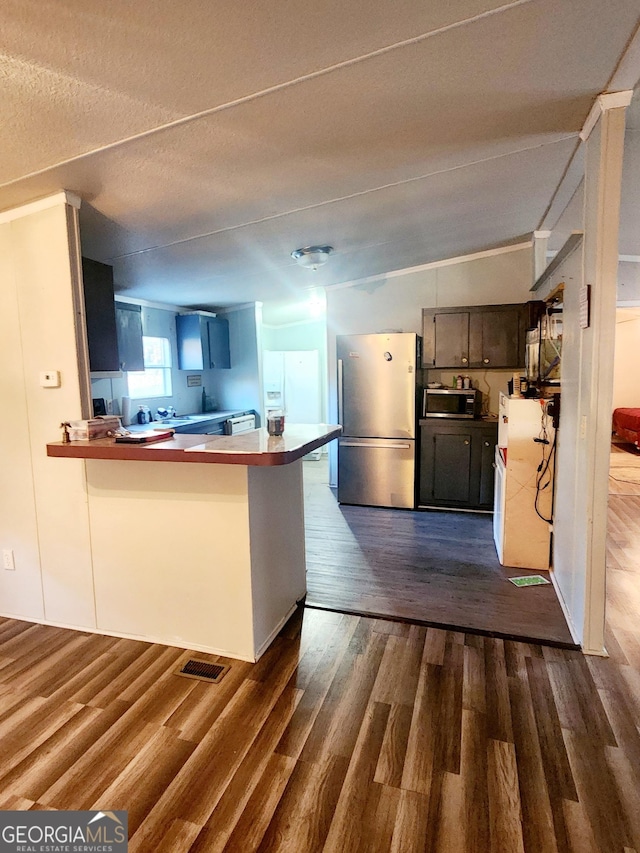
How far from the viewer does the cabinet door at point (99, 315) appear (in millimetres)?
2557

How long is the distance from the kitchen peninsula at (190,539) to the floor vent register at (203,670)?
0.28 feet

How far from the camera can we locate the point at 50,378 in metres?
2.32

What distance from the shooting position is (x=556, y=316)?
306 centimetres

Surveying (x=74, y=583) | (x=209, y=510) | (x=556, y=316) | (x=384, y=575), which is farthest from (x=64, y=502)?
(x=556, y=316)

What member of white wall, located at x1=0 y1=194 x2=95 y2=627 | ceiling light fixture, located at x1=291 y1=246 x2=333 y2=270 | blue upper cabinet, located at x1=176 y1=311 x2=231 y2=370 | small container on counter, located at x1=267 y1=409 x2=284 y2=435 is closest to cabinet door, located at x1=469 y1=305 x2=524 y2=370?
ceiling light fixture, located at x1=291 y1=246 x2=333 y2=270

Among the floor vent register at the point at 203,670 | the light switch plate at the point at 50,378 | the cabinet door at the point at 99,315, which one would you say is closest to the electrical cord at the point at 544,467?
the floor vent register at the point at 203,670

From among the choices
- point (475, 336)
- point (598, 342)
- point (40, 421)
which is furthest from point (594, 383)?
point (40, 421)

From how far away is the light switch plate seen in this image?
231 cm

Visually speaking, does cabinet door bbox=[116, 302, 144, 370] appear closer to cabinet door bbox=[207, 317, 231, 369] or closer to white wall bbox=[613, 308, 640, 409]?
cabinet door bbox=[207, 317, 231, 369]

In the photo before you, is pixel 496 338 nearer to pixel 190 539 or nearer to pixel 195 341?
pixel 195 341

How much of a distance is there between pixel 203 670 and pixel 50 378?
1.65 meters

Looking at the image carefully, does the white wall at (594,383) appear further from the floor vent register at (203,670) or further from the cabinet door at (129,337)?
the cabinet door at (129,337)

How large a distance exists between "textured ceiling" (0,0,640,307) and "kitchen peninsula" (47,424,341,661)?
1.26 metres

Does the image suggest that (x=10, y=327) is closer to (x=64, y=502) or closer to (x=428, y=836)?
(x=64, y=502)
